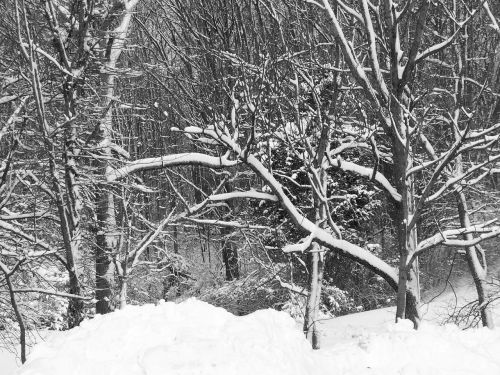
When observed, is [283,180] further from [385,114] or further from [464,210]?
[385,114]

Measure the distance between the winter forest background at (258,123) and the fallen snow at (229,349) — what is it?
1.67 m

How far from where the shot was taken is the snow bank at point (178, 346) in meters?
2.80

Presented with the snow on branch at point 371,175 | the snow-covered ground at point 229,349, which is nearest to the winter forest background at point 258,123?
the snow on branch at point 371,175

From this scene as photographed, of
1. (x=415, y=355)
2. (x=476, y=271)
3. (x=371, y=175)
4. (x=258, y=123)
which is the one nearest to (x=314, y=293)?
(x=371, y=175)

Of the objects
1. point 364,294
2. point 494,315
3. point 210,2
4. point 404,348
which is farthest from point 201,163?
point 364,294

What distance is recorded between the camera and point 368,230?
15.4 m

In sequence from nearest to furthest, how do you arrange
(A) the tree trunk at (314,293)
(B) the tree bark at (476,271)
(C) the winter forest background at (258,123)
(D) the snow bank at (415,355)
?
(D) the snow bank at (415,355) → (C) the winter forest background at (258,123) → (A) the tree trunk at (314,293) → (B) the tree bark at (476,271)

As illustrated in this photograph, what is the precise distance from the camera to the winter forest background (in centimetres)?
582

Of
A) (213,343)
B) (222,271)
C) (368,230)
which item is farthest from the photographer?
(222,271)

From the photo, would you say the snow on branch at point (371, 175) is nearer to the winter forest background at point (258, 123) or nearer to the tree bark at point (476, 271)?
the winter forest background at point (258, 123)

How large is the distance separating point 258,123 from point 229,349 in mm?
5977

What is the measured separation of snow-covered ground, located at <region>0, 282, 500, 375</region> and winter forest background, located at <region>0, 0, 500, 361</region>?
1652mm

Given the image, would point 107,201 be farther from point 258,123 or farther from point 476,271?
point 476,271

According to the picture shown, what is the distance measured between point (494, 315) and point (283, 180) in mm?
6101
